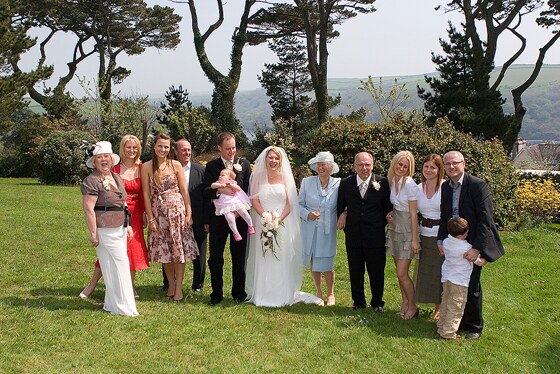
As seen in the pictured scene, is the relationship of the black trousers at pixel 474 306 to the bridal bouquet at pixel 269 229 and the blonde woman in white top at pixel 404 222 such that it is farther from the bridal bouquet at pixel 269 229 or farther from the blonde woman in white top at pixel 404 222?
the bridal bouquet at pixel 269 229

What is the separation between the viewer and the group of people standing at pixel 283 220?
6.18 meters

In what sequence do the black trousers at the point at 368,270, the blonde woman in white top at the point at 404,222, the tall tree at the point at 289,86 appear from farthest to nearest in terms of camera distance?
1. the tall tree at the point at 289,86
2. the black trousers at the point at 368,270
3. the blonde woman in white top at the point at 404,222

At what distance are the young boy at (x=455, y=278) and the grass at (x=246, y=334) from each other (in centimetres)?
22

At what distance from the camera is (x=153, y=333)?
5711 mm

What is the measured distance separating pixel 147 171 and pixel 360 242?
104 inches

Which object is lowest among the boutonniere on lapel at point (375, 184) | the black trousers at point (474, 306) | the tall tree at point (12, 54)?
the black trousers at point (474, 306)

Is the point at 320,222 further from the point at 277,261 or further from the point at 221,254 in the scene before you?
the point at 221,254

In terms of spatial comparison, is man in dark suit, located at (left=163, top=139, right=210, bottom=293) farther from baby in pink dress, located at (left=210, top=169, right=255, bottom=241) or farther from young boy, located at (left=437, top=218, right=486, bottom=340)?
young boy, located at (left=437, top=218, right=486, bottom=340)

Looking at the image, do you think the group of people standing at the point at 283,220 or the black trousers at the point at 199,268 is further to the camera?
the black trousers at the point at 199,268

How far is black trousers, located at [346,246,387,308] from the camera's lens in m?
6.65

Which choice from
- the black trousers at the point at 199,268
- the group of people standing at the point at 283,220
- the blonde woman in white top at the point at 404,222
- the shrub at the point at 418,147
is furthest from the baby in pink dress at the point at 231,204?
the shrub at the point at 418,147

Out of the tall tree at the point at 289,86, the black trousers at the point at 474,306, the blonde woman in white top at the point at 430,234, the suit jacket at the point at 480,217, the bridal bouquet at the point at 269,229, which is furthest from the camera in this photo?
the tall tree at the point at 289,86

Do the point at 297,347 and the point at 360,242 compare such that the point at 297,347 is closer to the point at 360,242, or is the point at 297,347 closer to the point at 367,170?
the point at 360,242

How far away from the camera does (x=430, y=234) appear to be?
20.3ft
